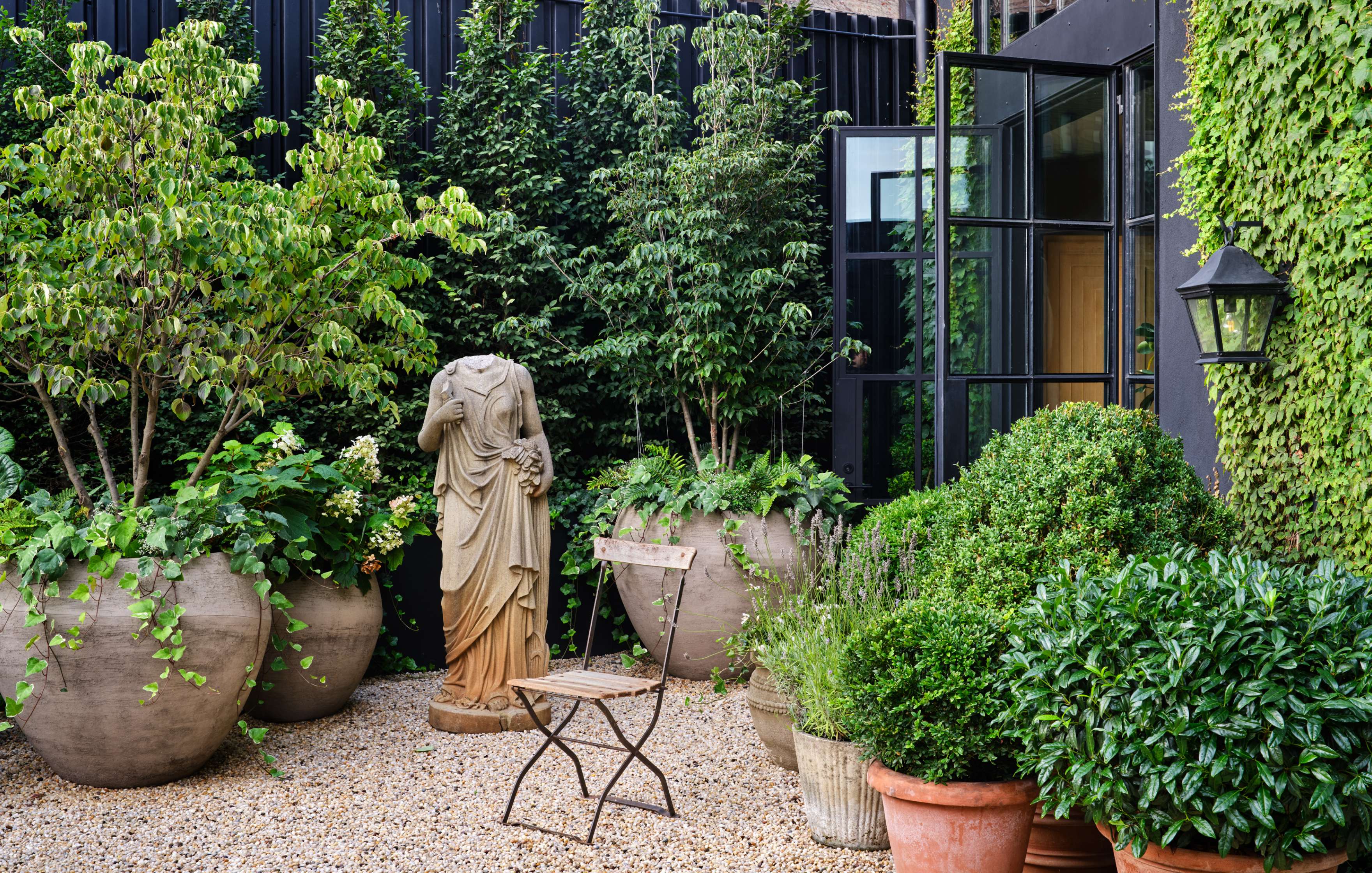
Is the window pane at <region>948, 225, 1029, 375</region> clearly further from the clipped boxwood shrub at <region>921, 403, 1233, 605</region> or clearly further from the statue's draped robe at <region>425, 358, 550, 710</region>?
the statue's draped robe at <region>425, 358, 550, 710</region>

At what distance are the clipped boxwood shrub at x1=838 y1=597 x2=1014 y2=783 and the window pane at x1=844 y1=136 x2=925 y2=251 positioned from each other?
4.28 meters

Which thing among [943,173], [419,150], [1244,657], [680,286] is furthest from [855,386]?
[1244,657]

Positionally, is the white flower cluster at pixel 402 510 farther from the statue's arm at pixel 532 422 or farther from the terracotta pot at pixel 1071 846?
the terracotta pot at pixel 1071 846

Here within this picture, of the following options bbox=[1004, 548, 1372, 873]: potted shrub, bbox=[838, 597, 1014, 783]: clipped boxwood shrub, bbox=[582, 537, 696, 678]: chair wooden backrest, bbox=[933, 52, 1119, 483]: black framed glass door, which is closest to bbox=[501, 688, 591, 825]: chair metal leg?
bbox=[582, 537, 696, 678]: chair wooden backrest

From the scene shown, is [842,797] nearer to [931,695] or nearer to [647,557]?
[931,695]

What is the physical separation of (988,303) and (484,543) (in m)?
2.98

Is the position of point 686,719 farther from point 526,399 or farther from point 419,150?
point 419,150

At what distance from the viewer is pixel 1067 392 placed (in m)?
5.70

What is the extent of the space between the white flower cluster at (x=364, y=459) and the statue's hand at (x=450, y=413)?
0.73 metres

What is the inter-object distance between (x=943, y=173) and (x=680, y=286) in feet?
7.32

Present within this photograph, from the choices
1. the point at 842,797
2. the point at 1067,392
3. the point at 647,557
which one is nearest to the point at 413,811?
the point at 647,557

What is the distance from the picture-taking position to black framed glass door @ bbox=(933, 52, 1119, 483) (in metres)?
5.61

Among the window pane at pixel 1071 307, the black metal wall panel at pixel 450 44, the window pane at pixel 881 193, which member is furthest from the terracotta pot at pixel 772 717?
the black metal wall panel at pixel 450 44

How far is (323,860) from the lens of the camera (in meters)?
3.42
